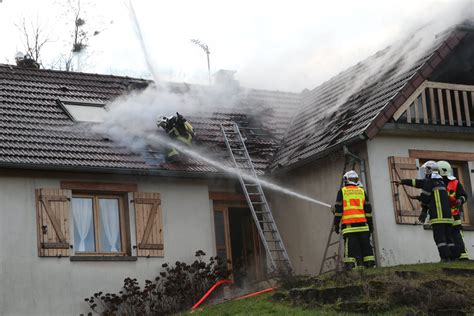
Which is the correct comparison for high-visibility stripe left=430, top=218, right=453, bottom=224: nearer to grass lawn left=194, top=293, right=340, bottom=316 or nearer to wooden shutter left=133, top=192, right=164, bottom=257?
grass lawn left=194, top=293, right=340, bottom=316

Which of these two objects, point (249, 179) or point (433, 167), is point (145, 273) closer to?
point (249, 179)

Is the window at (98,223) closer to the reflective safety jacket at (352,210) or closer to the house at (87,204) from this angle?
Answer: the house at (87,204)

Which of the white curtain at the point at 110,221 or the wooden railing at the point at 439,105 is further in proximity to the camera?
the wooden railing at the point at 439,105

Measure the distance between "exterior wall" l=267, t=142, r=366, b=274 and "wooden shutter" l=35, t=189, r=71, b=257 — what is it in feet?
15.8

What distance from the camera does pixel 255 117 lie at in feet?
75.4

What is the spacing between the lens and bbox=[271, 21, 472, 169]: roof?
1830cm

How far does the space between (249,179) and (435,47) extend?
451 centimetres

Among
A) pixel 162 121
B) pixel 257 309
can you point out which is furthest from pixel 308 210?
pixel 257 309

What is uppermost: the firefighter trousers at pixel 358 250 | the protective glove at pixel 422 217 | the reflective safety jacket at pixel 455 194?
the reflective safety jacket at pixel 455 194

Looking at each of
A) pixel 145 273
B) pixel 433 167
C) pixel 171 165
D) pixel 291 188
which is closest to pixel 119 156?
pixel 171 165

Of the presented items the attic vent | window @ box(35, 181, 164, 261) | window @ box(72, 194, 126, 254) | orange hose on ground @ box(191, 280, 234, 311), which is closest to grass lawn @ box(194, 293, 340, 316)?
orange hose on ground @ box(191, 280, 234, 311)

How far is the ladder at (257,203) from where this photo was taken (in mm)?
18938

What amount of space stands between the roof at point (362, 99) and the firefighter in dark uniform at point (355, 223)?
181cm

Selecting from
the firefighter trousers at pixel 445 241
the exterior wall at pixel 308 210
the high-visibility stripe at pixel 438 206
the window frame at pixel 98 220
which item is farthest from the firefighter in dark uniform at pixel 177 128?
the firefighter trousers at pixel 445 241
